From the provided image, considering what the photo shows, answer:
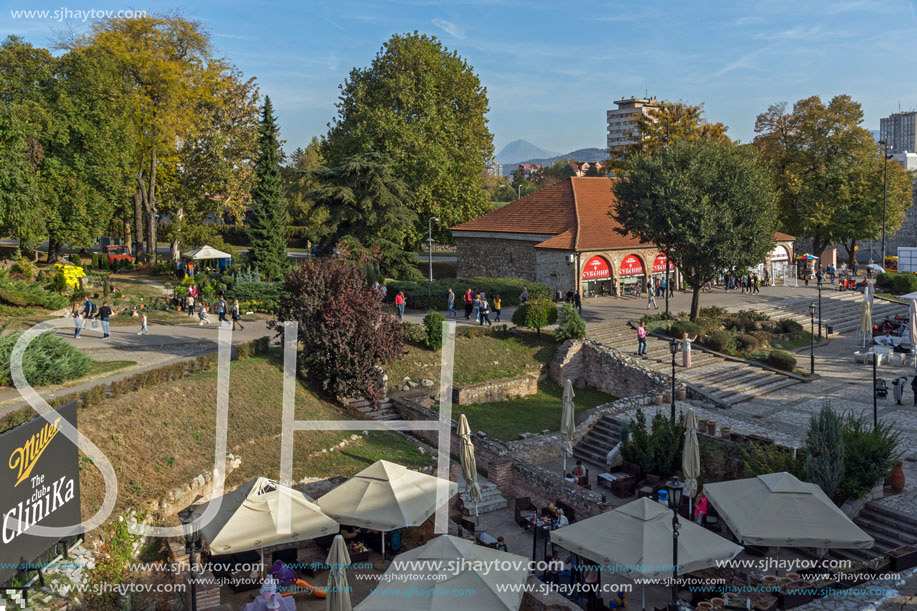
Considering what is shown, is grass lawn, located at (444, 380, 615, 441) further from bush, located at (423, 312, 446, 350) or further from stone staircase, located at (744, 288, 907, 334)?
stone staircase, located at (744, 288, 907, 334)

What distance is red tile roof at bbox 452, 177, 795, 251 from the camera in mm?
36969

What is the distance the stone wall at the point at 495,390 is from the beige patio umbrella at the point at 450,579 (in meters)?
12.0

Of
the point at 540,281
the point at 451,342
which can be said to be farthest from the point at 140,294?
the point at 540,281

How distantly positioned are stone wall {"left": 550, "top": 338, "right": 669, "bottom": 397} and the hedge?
16.5 feet

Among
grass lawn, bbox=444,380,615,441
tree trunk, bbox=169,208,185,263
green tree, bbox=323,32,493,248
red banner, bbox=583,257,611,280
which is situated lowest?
grass lawn, bbox=444,380,615,441

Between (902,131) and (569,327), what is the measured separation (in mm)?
174326

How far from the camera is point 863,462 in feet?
49.2

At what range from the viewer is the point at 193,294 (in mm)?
30531

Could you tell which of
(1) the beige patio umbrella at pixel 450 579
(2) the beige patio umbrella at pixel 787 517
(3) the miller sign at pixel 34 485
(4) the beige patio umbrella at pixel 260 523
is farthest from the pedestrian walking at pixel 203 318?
(2) the beige patio umbrella at pixel 787 517

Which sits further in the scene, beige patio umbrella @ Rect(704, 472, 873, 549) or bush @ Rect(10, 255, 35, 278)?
bush @ Rect(10, 255, 35, 278)

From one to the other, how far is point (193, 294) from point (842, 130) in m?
44.1

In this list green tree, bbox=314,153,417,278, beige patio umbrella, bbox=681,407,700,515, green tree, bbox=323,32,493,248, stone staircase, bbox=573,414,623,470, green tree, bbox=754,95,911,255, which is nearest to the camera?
beige patio umbrella, bbox=681,407,700,515

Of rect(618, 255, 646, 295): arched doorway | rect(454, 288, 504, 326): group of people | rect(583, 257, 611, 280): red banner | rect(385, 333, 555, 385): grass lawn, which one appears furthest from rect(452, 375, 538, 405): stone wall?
rect(618, 255, 646, 295): arched doorway

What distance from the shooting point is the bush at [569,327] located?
2752cm
